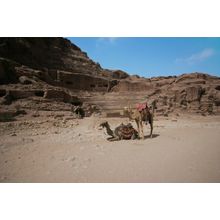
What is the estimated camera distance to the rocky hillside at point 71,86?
17.5 m

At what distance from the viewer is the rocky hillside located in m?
17.5

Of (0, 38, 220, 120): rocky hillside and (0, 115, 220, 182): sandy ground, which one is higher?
(0, 38, 220, 120): rocky hillside

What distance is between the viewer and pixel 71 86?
115 feet

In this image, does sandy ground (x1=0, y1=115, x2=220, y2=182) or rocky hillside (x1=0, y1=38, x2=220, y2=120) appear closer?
sandy ground (x1=0, y1=115, x2=220, y2=182)

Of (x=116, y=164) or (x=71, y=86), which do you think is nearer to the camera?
(x=116, y=164)

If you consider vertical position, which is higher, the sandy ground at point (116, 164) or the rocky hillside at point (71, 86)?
the rocky hillside at point (71, 86)

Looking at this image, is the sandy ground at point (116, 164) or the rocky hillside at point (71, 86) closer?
the sandy ground at point (116, 164)

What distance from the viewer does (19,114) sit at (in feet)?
46.4

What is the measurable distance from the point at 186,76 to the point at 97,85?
16.1 metres

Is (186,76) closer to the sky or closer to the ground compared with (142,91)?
closer to the sky

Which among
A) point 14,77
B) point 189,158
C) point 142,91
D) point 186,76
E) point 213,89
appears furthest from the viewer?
point 142,91

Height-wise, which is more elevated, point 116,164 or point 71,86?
point 71,86

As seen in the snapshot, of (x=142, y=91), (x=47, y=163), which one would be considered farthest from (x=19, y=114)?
(x=142, y=91)

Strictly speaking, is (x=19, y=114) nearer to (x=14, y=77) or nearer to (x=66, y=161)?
(x=14, y=77)
